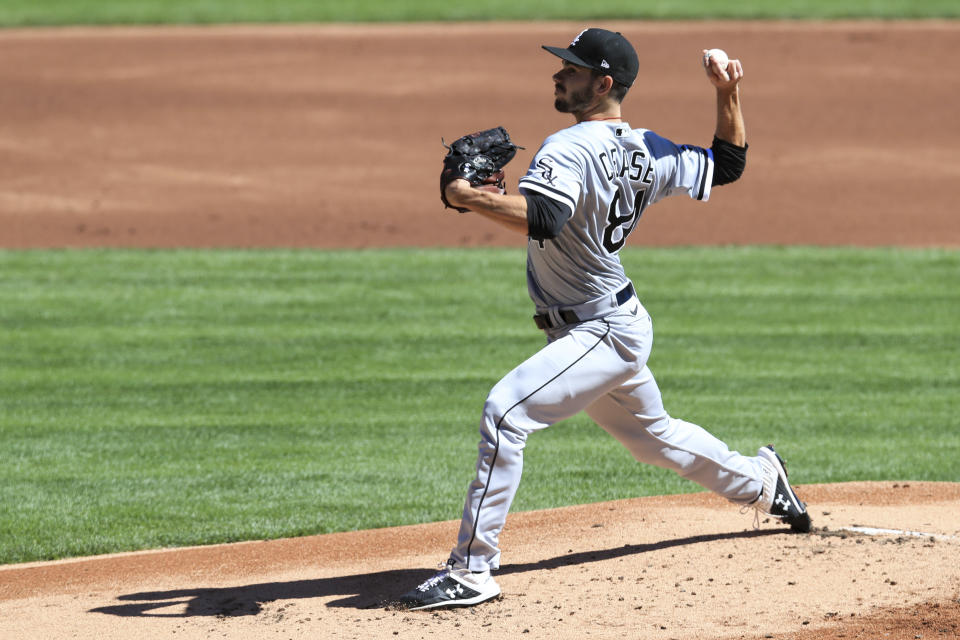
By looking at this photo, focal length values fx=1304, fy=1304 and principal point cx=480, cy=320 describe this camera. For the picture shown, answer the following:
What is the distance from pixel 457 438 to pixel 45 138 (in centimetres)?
1122

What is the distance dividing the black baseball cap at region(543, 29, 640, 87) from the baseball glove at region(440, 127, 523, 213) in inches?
15.2

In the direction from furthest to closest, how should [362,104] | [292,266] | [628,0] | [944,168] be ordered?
[628,0]
[362,104]
[944,168]
[292,266]

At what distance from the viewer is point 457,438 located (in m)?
7.68

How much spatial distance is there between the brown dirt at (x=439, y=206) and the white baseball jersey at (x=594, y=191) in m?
1.16

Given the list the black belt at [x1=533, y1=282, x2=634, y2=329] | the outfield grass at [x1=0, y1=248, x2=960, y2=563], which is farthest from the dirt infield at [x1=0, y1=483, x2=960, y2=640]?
the black belt at [x1=533, y1=282, x2=634, y2=329]

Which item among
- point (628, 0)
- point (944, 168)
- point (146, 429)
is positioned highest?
point (628, 0)

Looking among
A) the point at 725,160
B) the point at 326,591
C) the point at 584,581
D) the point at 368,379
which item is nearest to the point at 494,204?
the point at 725,160

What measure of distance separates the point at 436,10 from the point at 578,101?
1817cm

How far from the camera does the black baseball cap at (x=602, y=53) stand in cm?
454

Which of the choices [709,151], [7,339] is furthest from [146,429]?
[709,151]

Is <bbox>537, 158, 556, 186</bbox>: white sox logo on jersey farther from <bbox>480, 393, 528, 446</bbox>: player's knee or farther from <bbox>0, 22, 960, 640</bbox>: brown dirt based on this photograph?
<bbox>0, 22, 960, 640</bbox>: brown dirt

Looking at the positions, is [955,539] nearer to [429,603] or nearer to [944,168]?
[429,603]

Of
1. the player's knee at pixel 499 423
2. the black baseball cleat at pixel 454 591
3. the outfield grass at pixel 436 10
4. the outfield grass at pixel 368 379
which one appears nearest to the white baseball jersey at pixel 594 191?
the player's knee at pixel 499 423

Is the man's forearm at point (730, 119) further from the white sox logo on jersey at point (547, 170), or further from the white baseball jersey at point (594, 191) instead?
the white sox logo on jersey at point (547, 170)
